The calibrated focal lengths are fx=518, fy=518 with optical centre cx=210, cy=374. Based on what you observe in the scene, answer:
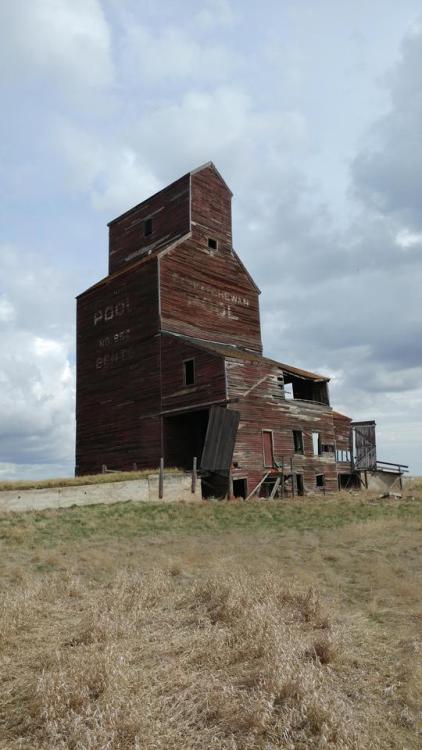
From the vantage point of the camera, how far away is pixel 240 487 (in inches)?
1193

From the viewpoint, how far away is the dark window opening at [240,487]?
29.9 metres

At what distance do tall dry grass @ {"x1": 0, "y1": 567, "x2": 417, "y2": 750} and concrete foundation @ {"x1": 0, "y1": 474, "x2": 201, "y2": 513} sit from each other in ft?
43.3

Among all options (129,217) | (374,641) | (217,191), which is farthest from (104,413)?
(374,641)

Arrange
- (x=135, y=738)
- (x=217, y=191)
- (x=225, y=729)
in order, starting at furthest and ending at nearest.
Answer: (x=217, y=191)
(x=225, y=729)
(x=135, y=738)

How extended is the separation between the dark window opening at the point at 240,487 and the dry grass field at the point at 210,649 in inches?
626

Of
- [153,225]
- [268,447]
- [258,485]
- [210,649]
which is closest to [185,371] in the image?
[268,447]

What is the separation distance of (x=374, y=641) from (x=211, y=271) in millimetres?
31047

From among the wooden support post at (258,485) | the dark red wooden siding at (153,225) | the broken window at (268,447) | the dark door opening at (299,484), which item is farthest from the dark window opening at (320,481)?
the dark red wooden siding at (153,225)

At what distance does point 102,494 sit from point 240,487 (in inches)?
363

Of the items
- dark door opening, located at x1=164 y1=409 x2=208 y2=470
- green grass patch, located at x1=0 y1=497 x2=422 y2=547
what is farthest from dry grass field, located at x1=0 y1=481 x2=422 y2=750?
dark door opening, located at x1=164 y1=409 x2=208 y2=470

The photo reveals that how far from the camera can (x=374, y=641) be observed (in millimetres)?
7008

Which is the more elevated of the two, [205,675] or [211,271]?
[211,271]

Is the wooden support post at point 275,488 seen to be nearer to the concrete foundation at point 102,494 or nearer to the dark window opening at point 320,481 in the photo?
the concrete foundation at point 102,494

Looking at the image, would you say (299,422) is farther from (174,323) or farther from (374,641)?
(374,641)
